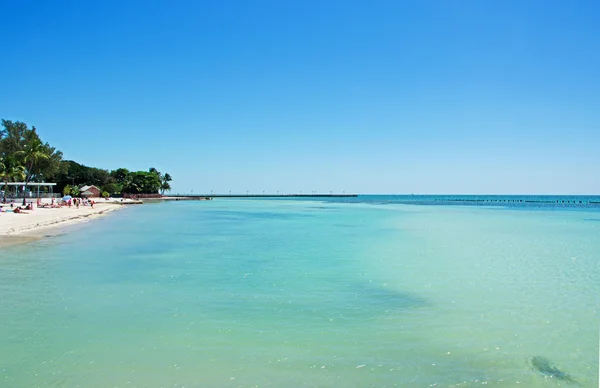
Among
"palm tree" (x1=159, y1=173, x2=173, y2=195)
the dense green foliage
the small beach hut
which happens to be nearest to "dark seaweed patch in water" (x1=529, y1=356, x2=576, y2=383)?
the dense green foliage

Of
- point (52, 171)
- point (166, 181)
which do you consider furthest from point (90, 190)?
point (166, 181)

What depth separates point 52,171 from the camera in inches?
2822

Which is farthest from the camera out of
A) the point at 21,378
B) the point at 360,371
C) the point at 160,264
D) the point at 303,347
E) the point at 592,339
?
the point at 160,264

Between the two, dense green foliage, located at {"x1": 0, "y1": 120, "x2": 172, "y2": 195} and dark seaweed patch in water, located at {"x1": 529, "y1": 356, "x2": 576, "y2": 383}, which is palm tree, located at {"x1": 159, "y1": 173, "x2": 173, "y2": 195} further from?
dark seaweed patch in water, located at {"x1": 529, "y1": 356, "x2": 576, "y2": 383}

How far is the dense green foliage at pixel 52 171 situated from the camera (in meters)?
53.4

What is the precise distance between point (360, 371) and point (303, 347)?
1.17m

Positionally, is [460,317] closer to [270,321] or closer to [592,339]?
[592,339]

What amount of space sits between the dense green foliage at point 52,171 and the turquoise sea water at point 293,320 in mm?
43682

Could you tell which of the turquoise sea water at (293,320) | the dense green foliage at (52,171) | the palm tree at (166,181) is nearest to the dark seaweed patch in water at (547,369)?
the turquoise sea water at (293,320)

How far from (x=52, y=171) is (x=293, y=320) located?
249 feet

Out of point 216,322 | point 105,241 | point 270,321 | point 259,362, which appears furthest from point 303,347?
point 105,241

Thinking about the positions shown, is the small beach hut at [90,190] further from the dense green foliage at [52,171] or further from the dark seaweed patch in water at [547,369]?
the dark seaweed patch in water at [547,369]

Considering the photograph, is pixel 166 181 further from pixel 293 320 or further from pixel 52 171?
pixel 293 320

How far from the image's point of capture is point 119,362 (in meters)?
6.07
